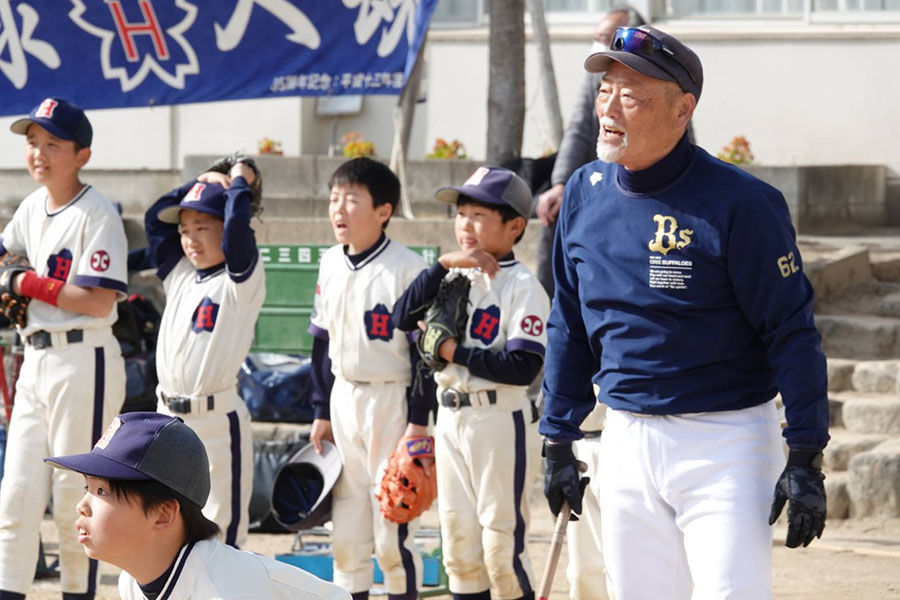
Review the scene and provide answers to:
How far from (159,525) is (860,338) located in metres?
6.90

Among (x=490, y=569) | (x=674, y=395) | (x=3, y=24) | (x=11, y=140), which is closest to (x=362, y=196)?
(x=490, y=569)

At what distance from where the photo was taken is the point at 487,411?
231 inches

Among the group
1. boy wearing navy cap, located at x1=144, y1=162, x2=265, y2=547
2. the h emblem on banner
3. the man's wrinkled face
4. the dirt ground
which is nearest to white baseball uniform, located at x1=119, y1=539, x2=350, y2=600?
the man's wrinkled face

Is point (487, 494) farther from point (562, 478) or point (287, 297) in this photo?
point (287, 297)

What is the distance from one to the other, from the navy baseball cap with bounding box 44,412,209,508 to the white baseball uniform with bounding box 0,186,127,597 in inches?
114

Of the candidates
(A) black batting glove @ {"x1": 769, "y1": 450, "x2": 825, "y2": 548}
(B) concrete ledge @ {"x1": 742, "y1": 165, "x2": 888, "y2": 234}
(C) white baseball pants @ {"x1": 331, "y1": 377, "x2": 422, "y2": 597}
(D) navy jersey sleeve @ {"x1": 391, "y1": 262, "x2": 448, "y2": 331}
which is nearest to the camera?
(A) black batting glove @ {"x1": 769, "y1": 450, "x2": 825, "y2": 548}

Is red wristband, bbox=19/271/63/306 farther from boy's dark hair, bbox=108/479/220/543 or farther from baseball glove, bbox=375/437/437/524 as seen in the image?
boy's dark hair, bbox=108/479/220/543

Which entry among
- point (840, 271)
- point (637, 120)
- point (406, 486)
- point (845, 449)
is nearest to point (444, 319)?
point (406, 486)

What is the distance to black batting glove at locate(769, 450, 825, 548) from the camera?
12.2ft

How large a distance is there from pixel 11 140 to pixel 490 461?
383 inches

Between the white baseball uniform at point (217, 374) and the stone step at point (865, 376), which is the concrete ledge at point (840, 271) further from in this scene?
the white baseball uniform at point (217, 374)

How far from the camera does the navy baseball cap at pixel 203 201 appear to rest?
246 inches

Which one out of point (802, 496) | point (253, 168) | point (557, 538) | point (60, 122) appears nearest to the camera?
point (802, 496)

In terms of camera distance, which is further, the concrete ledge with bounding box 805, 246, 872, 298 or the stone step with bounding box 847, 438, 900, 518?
the concrete ledge with bounding box 805, 246, 872, 298
